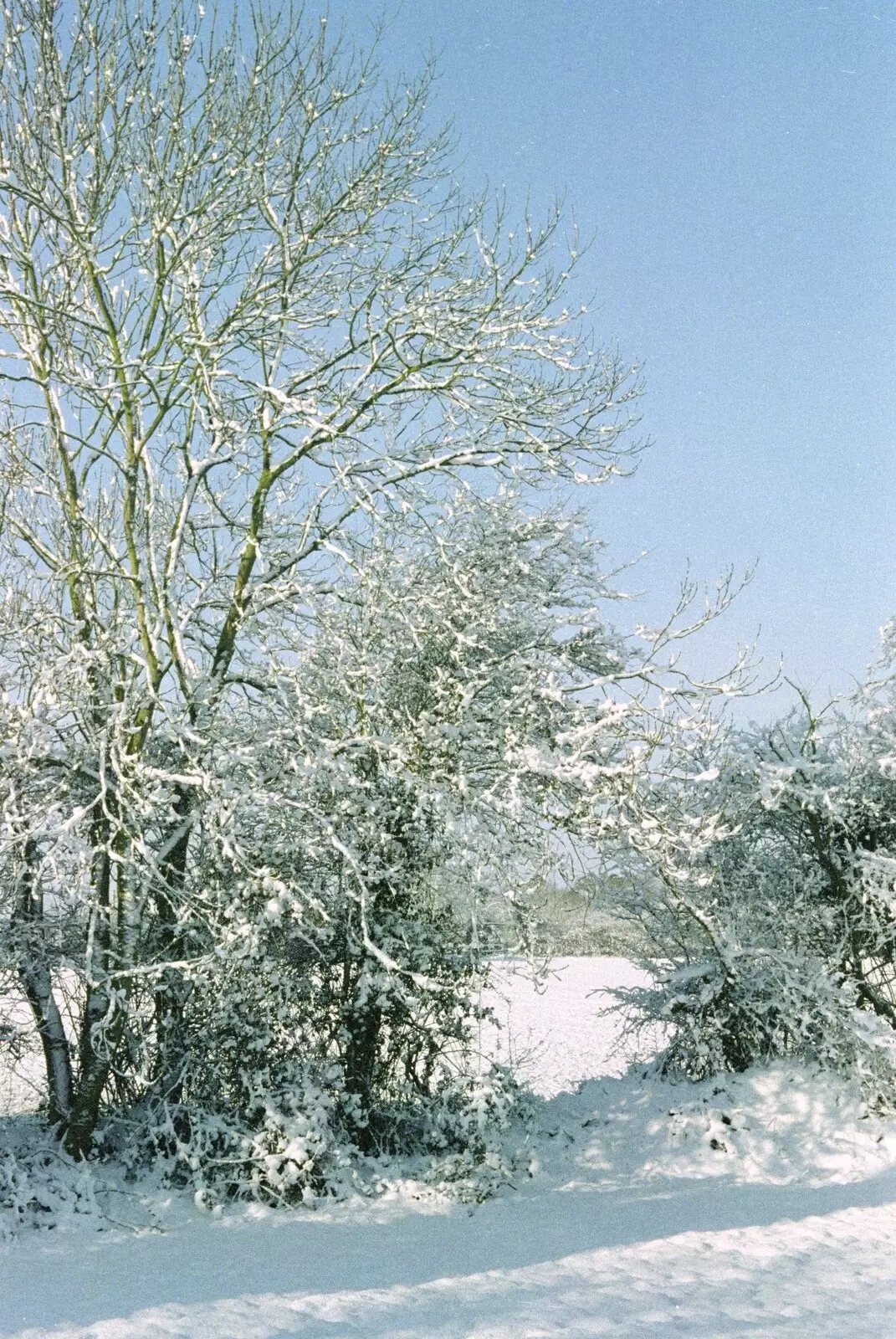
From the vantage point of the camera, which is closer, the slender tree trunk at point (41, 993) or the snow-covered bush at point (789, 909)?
the slender tree trunk at point (41, 993)

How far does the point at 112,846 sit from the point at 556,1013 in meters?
15.1

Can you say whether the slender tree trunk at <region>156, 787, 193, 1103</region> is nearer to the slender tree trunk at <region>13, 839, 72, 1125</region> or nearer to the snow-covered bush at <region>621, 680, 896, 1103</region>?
the slender tree trunk at <region>13, 839, 72, 1125</region>

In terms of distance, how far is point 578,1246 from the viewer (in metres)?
6.85

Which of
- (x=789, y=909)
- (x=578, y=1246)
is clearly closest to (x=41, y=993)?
(x=578, y=1246)

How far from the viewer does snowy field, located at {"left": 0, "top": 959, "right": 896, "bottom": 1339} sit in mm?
5406

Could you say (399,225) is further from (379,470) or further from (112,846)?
(112,846)

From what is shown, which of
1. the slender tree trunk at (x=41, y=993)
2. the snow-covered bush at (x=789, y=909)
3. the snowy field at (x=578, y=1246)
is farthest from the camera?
the snow-covered bush at (x=789, y=909)

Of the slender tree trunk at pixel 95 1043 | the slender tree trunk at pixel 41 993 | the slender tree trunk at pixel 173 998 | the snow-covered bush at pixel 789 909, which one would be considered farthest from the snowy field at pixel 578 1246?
the slender tree trunk at pixel 41 993

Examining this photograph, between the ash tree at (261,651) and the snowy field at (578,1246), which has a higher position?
the ash tree at (261,651)

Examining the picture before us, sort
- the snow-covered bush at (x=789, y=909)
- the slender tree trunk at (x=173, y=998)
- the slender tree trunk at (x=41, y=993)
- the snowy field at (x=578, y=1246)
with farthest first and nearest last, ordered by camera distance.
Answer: the snow-covered bush at (x=789, y=909)
the slender tree trunk at (x=173, y=998)
the slender tree trunk at (x=41, y=993)
the snowy field at (x=578, y=1246)

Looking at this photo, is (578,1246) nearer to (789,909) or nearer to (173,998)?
(173,998)

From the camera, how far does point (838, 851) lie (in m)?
9.91

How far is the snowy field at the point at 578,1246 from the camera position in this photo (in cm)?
541

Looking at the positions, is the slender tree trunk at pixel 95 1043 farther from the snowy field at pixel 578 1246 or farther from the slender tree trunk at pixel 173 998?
the snowy field at pixel 578 1246
